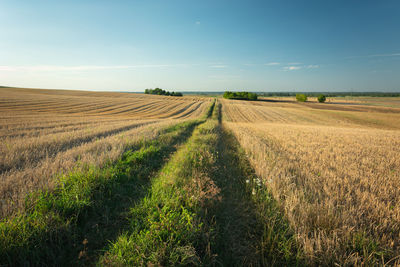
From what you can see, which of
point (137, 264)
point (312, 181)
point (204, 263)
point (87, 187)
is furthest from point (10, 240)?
point (312, 181)

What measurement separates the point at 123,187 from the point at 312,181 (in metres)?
5.22

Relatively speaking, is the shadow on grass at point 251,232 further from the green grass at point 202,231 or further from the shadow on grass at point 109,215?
the shadow on grass at point 109,215

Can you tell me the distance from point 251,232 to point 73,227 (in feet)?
10.4

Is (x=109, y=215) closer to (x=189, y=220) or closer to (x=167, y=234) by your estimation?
(x=167, y=234)

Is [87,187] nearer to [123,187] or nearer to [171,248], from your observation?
[123,187]

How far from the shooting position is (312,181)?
4.36 meters

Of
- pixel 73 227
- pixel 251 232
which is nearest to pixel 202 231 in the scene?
pixel 251 232

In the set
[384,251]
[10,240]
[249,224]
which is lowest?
[249,224]

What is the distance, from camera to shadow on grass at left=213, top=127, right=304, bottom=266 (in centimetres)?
230

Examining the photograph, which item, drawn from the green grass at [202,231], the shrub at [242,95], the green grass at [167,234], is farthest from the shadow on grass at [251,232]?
the shrub at [242,95]

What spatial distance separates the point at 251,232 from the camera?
287 cm

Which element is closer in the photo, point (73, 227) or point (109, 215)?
point (73, 227)

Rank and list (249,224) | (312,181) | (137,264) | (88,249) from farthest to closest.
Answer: (312,181), (249,224), (88,249), (137,264)

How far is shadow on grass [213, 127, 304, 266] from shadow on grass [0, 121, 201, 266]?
182cm
